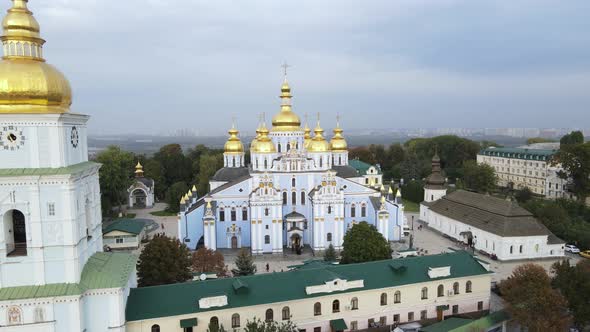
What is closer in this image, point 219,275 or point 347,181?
point 219,275

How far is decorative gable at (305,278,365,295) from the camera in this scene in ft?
63.6

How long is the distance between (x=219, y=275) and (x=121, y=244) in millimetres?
15779

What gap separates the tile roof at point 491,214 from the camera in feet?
107

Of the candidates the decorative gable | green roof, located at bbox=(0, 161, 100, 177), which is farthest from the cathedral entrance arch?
the decorative gable

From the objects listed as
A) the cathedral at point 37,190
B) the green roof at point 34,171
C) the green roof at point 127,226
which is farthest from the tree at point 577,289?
the green roof at point 127,226

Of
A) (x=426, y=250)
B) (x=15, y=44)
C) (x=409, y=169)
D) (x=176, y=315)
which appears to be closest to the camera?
(x=15, y=44)

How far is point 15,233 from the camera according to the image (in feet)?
48.7

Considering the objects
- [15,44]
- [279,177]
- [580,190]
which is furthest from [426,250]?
[15,44]

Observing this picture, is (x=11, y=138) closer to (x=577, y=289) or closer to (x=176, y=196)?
(x=577, y=289)

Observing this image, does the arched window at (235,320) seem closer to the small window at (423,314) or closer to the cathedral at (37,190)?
the cathedral at (37,190)

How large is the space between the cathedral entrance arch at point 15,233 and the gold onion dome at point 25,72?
368 cm

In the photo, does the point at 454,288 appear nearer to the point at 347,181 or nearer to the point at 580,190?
the point at 347,181

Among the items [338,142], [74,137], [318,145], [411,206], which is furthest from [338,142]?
[74,137]

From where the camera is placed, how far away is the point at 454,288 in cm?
2178
